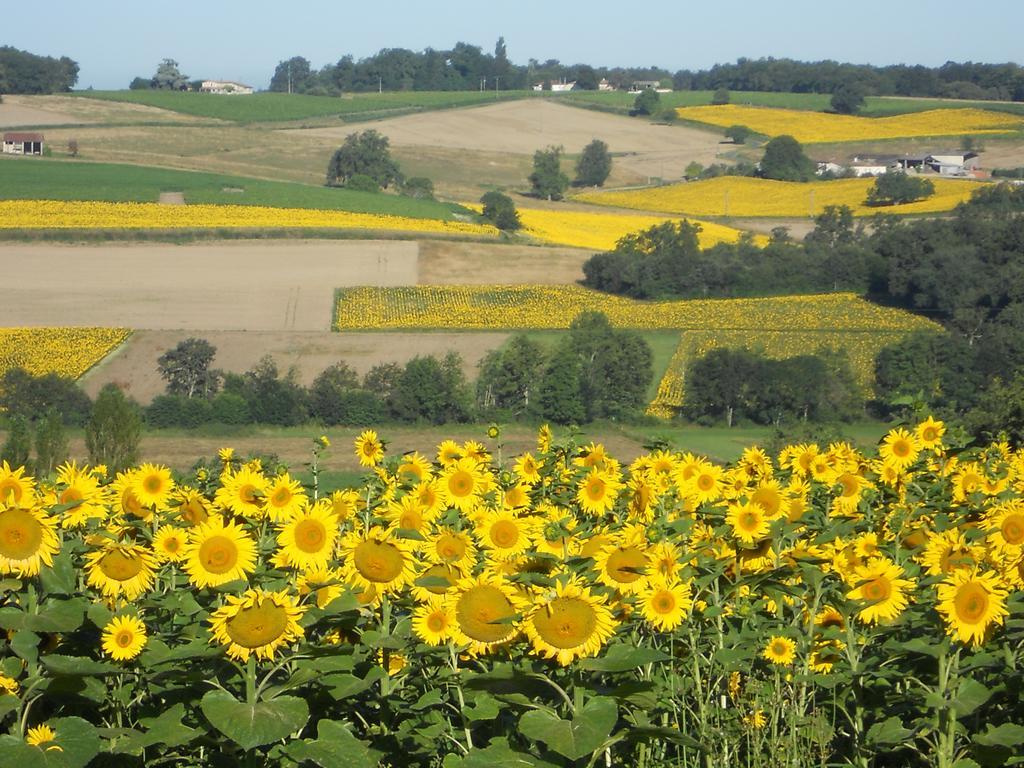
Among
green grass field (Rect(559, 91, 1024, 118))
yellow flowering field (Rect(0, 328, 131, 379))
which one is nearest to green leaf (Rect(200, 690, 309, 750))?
yellow flowering field (Rect(0, 328, 131, 379))

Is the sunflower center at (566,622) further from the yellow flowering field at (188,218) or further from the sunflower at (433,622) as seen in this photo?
the yellow flowering field at (188,218)

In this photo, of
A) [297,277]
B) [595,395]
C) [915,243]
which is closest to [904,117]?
[915,243]

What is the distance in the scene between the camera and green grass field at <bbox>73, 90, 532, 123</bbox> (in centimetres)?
10544

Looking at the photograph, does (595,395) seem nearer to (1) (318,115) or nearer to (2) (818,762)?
(2) (818,762)

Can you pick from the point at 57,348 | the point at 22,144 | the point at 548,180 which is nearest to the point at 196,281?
the point at 57,348

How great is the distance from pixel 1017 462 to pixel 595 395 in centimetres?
3222

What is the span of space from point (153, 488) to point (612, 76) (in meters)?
155

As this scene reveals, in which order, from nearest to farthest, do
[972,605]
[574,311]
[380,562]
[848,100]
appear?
[972,605] → [380,562] → [574,311] → [848,100]

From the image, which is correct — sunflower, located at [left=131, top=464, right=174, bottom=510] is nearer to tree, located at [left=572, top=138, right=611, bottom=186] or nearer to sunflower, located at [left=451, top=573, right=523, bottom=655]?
sunflower, located at [left=451, top=573, right=523, bottom=655]

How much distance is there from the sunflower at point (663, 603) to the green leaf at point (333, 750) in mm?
977

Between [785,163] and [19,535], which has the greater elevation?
[19,535]

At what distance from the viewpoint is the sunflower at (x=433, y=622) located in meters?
4.20

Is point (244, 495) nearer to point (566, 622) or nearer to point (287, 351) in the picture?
point (566, 622)

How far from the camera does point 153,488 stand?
208 inches
